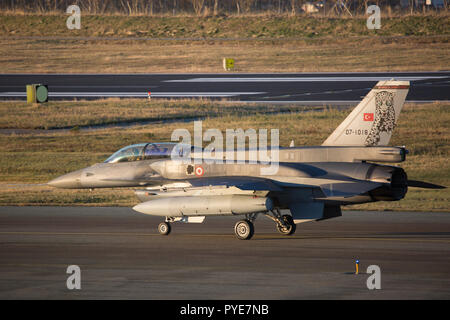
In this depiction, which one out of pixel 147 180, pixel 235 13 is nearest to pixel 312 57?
pixel 235 13

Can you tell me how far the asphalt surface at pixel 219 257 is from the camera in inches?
520

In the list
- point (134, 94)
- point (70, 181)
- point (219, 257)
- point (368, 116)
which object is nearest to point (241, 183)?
point (219, 257)

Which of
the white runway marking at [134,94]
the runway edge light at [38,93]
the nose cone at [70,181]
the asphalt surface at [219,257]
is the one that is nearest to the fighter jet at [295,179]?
the asphalt surface at [219,257]

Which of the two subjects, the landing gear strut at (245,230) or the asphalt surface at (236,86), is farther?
the asphalt surface at (236,86)

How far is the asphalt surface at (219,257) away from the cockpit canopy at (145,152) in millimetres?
1896

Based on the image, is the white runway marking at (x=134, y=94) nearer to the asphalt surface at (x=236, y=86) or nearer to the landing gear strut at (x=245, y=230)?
the asphalt surface at (x=236, y=86)

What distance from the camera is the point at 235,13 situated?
293 feet

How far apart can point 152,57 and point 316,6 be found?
33.2 metres

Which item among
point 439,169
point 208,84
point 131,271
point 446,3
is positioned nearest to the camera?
point 131,271

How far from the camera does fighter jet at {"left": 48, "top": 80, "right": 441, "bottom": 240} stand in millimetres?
18125

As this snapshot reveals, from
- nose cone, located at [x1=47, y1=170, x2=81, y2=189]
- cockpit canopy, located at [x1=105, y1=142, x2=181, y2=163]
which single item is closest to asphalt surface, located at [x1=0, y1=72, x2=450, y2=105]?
cockpit canopy, located at [x1=105, y1=142, x2=181, y2=163]

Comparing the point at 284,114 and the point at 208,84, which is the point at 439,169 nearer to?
the point at 284,114

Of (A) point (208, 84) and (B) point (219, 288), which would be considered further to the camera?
(A) point (208, 84)

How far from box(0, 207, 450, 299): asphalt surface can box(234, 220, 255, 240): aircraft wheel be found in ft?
0.90
